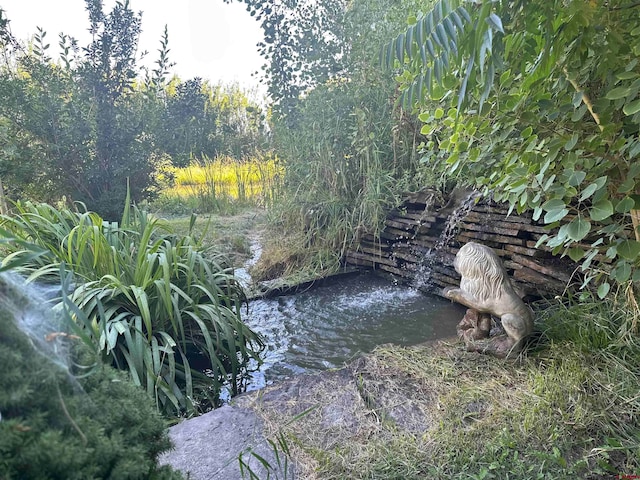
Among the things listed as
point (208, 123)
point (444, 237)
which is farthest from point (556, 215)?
point (208, 123)

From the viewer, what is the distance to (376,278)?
4121 mm

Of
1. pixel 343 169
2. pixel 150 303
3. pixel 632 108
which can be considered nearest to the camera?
pixel 632 108

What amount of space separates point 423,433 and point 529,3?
1.45 metres

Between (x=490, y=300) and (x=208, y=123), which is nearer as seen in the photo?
(x=490, y=300)

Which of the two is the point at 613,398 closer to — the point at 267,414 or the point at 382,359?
the point at 382,359

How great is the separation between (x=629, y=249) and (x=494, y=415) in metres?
0.80

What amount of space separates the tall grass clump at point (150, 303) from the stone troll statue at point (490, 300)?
4.03ft

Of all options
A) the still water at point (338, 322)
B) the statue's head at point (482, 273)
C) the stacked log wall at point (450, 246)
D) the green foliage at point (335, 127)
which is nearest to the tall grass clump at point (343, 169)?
the green foliage at point (335, 127)

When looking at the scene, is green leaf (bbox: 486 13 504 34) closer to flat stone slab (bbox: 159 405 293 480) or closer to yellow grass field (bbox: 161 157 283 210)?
flat stone slab (bbox: 159 405 293 480)

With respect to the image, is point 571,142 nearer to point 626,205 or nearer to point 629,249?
point 626,205

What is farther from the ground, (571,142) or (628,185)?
(571,142)

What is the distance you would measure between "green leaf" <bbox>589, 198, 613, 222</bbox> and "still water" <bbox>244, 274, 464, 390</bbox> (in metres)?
1.47

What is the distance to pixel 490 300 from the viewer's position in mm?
2080

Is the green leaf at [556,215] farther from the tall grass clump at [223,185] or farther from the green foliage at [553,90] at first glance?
the tall grass clump at [223,185]
